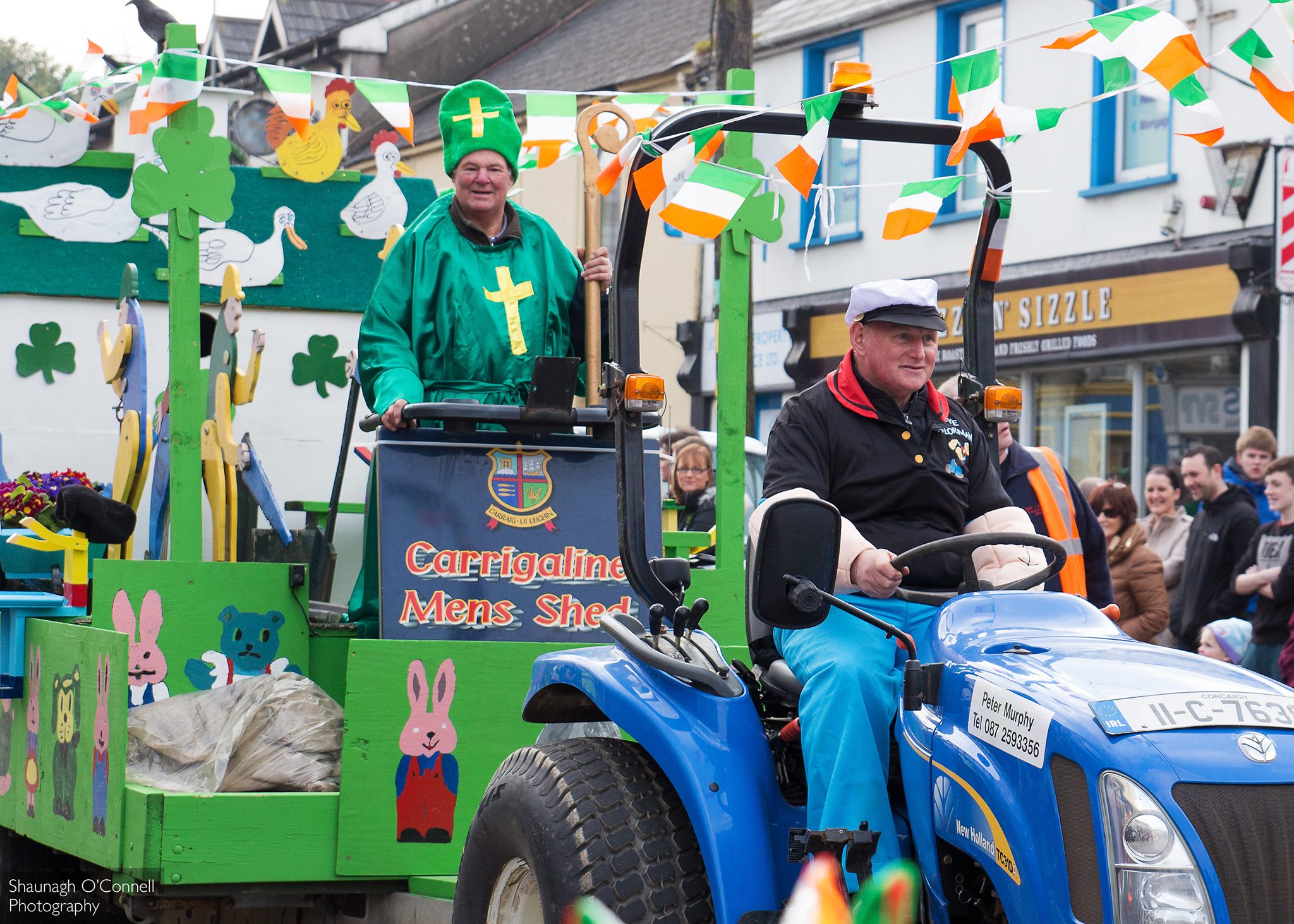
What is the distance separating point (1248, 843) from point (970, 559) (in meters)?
0.93

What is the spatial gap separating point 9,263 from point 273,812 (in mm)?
3868

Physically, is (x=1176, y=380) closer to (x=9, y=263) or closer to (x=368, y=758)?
(x=9, y=263)

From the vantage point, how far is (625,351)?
12.2 feet

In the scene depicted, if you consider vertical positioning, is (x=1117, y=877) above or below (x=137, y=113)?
below

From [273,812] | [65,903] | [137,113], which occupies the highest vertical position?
[137,113]

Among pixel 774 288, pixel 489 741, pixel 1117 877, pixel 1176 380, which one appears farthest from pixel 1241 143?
pixel 1117 877

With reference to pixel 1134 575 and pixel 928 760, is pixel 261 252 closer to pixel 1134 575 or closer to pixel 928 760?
pixel 1134 575

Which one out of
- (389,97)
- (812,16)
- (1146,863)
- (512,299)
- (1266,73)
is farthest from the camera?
(812,16)

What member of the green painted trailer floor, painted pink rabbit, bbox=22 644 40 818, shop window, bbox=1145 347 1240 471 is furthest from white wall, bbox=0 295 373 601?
shop window, bbox=1145 347 1240 471

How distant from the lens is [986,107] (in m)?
3.84

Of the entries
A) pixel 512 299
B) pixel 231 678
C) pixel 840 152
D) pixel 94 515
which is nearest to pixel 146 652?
pixel 231 678

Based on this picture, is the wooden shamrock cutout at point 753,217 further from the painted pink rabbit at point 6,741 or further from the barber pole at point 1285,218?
the barber pole at point 1285,218

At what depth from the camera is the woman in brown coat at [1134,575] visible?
7.98 metres

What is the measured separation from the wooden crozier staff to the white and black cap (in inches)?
58.1
